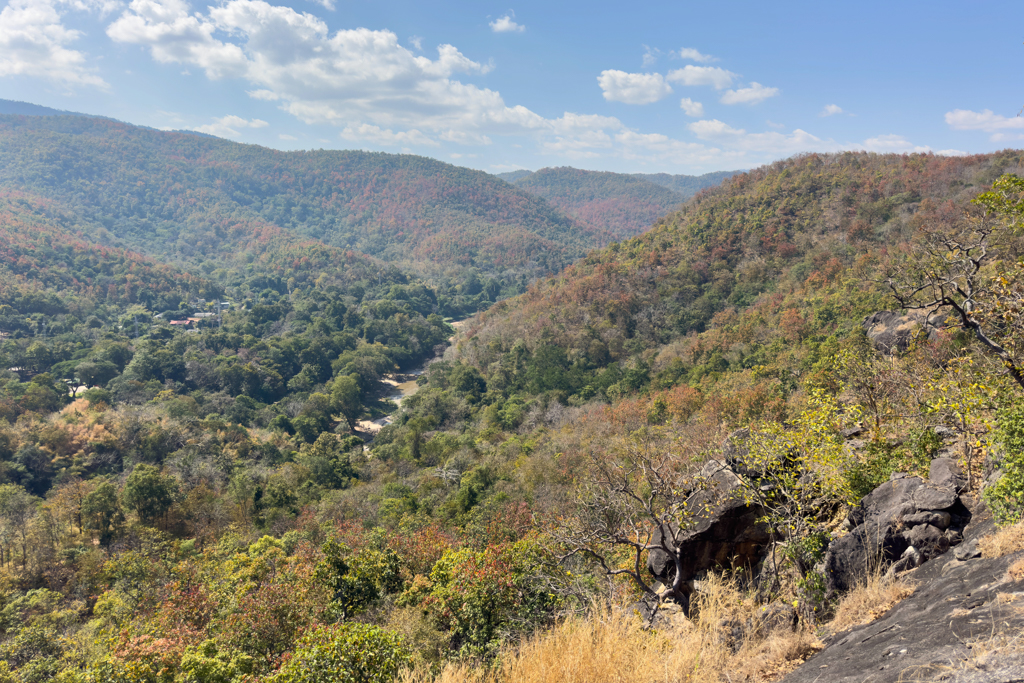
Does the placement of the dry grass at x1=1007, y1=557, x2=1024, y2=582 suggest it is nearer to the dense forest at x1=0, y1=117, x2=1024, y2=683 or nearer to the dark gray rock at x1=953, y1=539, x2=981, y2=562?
the dark gray rock at x1=953, y1=539, x2=981, y2=562

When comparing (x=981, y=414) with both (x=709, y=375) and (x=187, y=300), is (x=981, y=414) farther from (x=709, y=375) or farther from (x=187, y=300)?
(x=187, y=300)

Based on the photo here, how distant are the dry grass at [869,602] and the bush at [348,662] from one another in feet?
18.5

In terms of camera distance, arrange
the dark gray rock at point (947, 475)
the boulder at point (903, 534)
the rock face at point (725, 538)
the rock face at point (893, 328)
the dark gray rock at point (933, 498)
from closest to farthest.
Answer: the boulder at point (903, 534), the dark gray rock at point (933, 498), the dark gray rock at point (947, 475), the rock face at point (725, 538), the rock face at point (893, 328)

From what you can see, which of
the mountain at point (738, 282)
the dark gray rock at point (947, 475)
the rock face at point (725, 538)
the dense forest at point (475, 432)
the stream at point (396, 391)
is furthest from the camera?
the stream at point (396, 391)

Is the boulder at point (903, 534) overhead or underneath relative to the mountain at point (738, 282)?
underneath

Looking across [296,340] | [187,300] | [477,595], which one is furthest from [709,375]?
[187,300]

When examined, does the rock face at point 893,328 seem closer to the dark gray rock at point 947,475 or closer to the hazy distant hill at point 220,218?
the dark gray rock at point 947,475

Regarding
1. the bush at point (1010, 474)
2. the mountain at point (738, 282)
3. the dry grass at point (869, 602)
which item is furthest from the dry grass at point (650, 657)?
the mountain at point (738, 282)

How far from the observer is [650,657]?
199 inches

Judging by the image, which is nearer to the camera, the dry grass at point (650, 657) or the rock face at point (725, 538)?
the dry grass at point (650, 657)

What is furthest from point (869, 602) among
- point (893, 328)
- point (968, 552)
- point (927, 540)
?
point (893, 328)

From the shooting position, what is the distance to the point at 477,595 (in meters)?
11.5

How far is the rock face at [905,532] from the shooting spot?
6.42m

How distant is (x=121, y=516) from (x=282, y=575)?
→ 17.4 m
